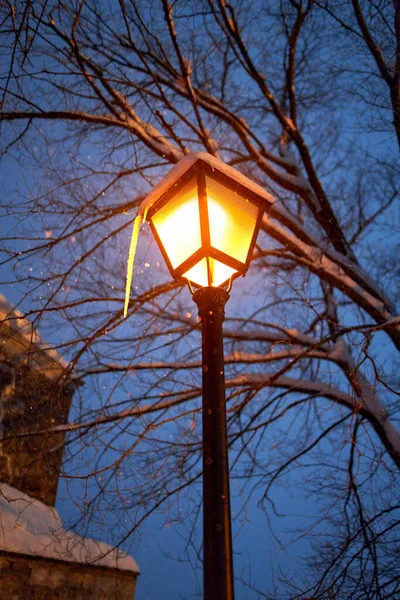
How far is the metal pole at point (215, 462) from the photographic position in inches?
69.8

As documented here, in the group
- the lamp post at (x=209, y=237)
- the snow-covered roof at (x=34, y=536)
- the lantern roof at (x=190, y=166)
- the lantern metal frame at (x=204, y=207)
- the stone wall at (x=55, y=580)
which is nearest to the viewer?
the lamp post at (x=209, y=237)

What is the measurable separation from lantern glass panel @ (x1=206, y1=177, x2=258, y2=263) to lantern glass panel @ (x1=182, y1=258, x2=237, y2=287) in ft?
0.26

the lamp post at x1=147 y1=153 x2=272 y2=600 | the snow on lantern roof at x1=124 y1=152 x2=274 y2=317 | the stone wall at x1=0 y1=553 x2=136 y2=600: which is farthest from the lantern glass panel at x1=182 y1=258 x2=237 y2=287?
the stone wall at x1=0 y1=553 x2=136 y2=600

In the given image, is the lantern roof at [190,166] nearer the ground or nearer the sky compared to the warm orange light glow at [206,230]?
nearer the sky

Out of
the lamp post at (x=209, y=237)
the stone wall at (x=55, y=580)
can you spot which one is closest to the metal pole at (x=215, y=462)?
the lamp post at (x=209, y=237)

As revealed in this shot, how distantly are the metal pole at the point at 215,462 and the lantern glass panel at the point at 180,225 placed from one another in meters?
0.23

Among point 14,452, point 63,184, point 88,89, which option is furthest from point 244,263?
point 14,452

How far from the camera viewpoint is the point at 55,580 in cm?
666

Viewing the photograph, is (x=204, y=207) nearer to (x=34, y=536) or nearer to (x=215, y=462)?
(x=215, y=462)

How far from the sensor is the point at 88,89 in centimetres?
559

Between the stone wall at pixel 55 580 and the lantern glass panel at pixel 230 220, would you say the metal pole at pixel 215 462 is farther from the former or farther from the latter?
the stone wall at pixel 55 580

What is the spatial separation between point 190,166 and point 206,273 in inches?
22.2

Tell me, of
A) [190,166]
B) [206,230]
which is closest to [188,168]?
[190,166]

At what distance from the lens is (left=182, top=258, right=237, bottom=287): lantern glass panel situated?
8.02ft
